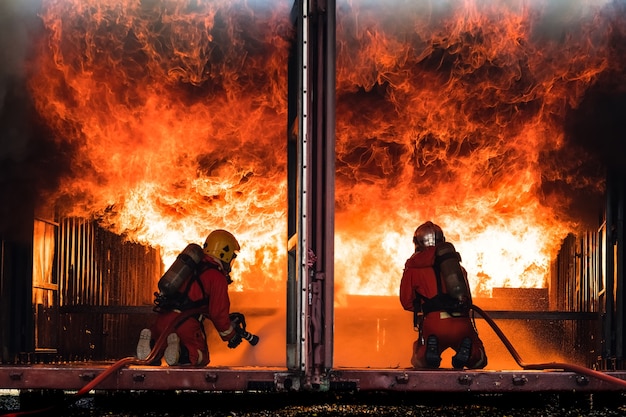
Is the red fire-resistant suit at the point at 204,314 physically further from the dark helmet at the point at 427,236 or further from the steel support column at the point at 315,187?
the steel support column at the point at 315,187

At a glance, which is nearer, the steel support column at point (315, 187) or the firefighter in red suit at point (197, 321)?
the steel support column at point (315, 187)


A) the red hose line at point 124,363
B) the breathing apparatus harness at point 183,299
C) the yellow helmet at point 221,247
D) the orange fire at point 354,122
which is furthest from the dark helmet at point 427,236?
the orange fire at point 354,122

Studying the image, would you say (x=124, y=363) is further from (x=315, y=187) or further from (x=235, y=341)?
(x=235, y=341)

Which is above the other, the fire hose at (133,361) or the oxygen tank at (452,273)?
the oxygen tank at (452,273)

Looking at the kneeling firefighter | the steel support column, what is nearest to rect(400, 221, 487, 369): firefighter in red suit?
the kneeling firefighter

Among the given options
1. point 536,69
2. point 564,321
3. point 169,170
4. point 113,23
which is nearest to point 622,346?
point 564,321

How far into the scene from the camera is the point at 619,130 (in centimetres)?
1182

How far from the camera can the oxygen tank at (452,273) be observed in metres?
9.19

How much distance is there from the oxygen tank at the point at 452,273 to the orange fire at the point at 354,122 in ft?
9.22

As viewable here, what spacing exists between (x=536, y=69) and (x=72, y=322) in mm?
6121

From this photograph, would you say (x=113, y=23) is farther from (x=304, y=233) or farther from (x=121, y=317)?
(x=304, y=233)

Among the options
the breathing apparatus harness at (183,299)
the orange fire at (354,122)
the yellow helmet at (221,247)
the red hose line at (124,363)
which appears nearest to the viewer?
the red hose line at (124,363)

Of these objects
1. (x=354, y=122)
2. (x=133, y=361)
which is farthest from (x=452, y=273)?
(x=354, y=122)

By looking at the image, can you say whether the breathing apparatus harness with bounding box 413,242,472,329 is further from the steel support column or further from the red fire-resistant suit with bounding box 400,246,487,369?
the steel support column
